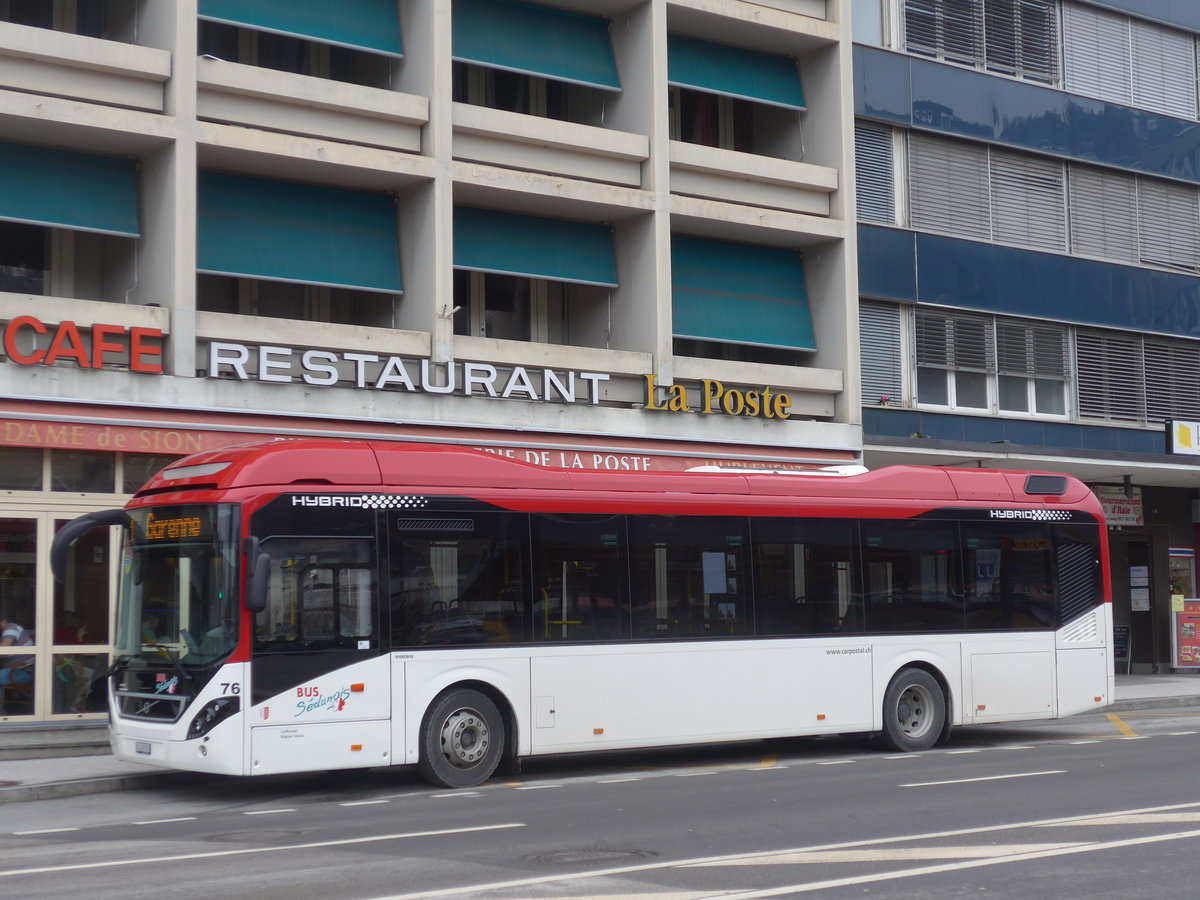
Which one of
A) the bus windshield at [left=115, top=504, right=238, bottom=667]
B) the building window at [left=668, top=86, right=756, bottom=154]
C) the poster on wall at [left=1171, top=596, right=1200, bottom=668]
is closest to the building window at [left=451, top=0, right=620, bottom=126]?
the building window at [left=668, top=86, right=756, bottom=154]

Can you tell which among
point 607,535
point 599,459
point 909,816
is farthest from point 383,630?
point 599,459

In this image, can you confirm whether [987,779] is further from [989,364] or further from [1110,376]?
[1110,376]

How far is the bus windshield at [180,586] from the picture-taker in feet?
43.0

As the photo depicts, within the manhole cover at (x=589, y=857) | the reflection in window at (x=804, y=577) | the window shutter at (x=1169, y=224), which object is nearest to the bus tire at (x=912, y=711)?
the reflection in window at (x=804, y=577)

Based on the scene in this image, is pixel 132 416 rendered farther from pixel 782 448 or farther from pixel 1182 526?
pixel 1182 526

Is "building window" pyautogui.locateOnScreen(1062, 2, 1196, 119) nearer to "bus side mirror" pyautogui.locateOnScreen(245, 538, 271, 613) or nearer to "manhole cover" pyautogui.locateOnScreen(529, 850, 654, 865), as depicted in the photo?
"bus side mirror" pyautogui.locateOnScreen(245, 538, 271, 613)

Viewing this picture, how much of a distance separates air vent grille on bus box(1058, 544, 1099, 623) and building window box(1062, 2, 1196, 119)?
14.4 meters

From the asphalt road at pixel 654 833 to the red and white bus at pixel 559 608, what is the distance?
0.66 meters

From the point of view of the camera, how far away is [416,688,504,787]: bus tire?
14.0 meters

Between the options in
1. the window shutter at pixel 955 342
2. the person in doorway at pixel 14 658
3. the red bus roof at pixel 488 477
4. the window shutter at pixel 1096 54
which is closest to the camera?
the red bus roof at pixel 488 477

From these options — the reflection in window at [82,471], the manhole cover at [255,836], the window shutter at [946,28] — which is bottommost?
the manhole cover at [255,836]

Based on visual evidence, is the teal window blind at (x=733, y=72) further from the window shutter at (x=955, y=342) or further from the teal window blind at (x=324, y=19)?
the teal window blind at (x=324, y=19)

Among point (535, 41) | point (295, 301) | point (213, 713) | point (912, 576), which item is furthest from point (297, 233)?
point (912, 576)

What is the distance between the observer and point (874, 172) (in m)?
27.1
